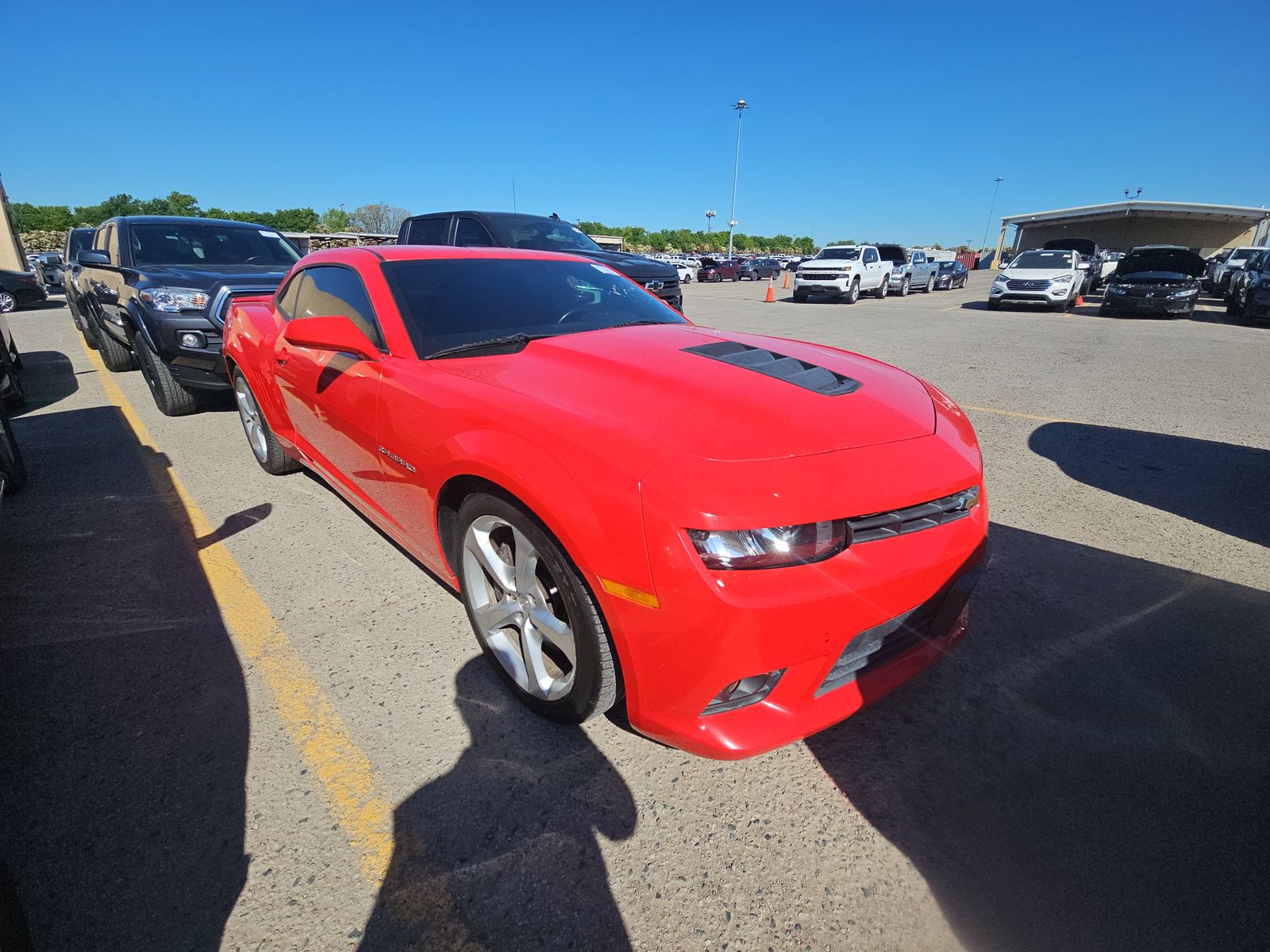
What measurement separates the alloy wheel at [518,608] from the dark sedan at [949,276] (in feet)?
95.4

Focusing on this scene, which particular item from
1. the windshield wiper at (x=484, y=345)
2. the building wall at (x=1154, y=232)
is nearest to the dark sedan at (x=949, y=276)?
the building wall at (x=1154, y=232)

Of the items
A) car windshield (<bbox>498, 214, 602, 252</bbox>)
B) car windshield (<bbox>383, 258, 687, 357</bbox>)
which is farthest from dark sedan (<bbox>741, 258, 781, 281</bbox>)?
car windshield (<bbox>383, 258, 687, 357</bbox>)

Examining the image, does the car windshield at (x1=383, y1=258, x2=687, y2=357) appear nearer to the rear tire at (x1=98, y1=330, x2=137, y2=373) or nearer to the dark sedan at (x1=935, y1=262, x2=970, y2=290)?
the rear tire at (x1=98, y1=330, x2=137, y2=373)

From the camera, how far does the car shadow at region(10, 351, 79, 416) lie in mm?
6047

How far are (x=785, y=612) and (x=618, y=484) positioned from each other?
0.53m

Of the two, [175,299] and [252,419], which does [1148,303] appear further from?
[175,299]

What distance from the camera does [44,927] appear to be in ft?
4.69

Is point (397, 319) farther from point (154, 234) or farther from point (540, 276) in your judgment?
point (154, 234)

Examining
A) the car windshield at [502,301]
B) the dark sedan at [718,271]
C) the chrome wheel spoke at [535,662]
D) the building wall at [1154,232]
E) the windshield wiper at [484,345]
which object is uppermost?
the building wall at [1154,232]

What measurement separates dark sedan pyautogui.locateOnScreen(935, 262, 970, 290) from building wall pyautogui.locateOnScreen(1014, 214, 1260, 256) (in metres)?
19.8

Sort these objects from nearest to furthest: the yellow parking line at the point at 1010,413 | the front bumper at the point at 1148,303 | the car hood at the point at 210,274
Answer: the car hood at the point at 210,274, the yellow parking line at the point at 1010,413, the front bumper at the point at 1148,303

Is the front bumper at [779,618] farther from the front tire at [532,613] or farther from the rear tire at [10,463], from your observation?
the rear tire at [10,463]

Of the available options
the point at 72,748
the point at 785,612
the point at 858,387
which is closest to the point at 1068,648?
the point at 858,387

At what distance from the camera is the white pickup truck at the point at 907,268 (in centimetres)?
2309
